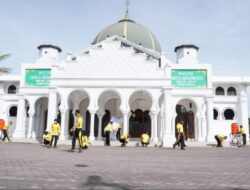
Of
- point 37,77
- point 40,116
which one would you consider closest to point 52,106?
point 37,77

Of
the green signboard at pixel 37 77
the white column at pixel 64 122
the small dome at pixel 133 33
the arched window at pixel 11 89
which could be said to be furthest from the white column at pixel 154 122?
the arched window at pixel 11 89

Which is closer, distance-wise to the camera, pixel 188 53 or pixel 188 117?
pixel 188 117

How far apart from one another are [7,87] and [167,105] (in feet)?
70.5

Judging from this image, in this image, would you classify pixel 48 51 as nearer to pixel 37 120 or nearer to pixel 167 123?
pixel 37 120

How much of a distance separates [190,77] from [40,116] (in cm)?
1665

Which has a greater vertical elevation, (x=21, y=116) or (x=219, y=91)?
(x=219, y=91)

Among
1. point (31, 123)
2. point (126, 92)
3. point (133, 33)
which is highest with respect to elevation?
point (133, 33)

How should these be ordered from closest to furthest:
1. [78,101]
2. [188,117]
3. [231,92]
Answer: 1. [78,101]
2. [188,117]
3. [231,92]

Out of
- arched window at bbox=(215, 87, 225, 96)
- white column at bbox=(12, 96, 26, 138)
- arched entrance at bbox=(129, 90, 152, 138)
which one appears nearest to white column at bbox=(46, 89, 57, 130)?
white column at bbox=(12, 96, 26, 138)

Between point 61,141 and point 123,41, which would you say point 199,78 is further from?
point 61,141

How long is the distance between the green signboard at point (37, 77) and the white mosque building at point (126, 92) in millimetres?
99

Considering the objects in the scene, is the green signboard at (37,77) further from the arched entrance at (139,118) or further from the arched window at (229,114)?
the arched window at (229,114)

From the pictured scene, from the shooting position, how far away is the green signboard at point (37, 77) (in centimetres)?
2745

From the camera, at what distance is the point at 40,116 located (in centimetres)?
2992
